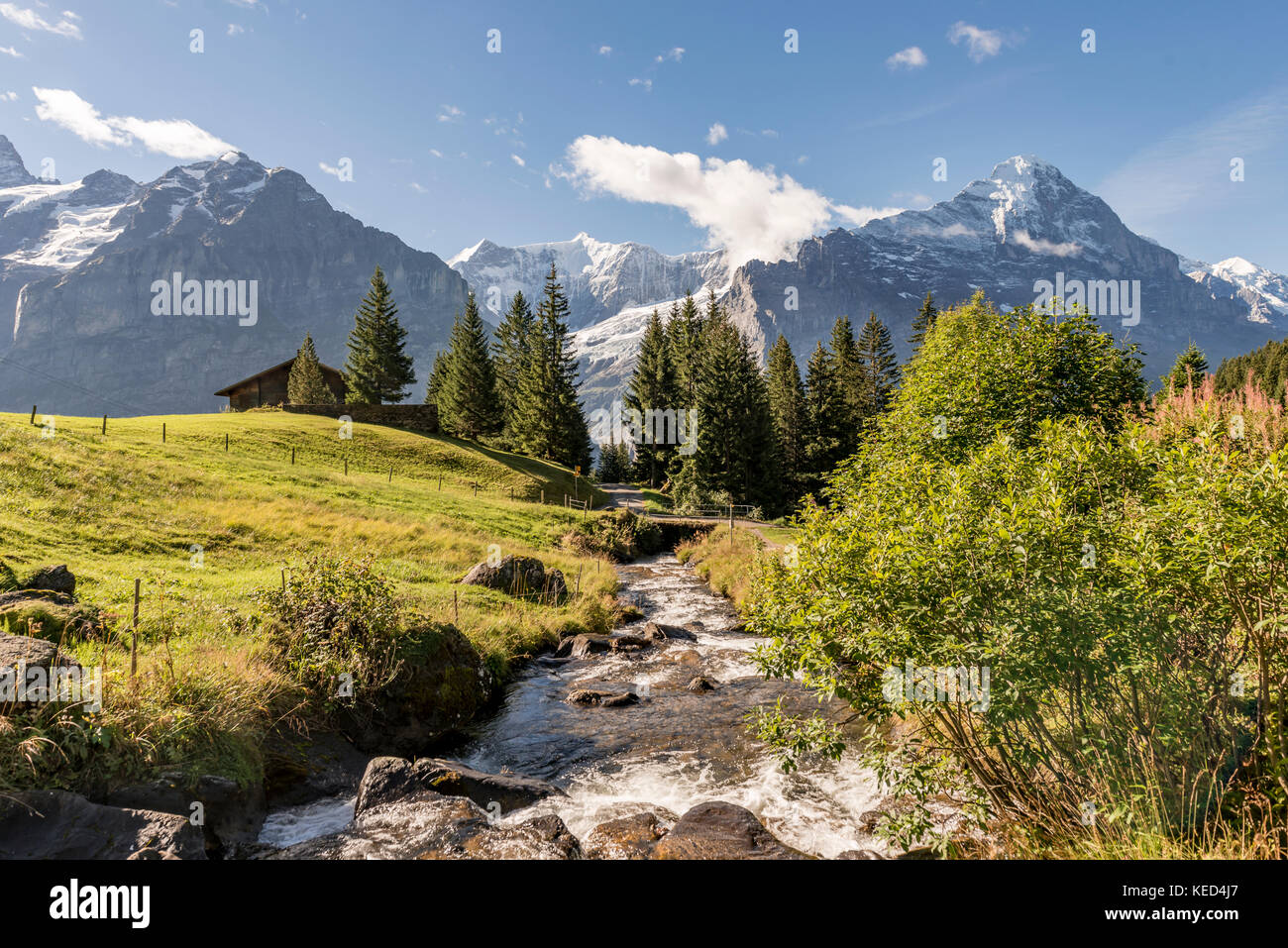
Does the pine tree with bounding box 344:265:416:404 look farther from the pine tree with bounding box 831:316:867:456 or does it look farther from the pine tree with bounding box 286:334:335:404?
the pine tree with bounding box 831:316:867:456

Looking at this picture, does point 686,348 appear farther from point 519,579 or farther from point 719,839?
point 719,839

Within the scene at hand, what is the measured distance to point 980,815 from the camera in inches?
256

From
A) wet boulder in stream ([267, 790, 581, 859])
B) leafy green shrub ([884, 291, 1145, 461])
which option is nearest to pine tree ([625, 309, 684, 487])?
leafy green shrub ([884, 291, 1145, 461])

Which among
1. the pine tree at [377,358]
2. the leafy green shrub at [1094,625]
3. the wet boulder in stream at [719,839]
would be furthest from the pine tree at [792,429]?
the leafy green shrub at [1094,625]

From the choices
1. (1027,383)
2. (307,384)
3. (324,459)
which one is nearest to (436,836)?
(1027,383)

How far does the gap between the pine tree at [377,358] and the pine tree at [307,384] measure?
4316mm

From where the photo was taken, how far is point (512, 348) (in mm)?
82312

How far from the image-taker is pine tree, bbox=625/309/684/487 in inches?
2591

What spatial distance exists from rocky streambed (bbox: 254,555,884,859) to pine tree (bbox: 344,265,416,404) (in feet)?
204

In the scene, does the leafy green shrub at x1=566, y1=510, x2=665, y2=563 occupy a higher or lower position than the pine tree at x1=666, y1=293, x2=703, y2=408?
lower

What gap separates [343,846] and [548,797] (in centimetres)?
311

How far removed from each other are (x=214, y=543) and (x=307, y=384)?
173 feet
